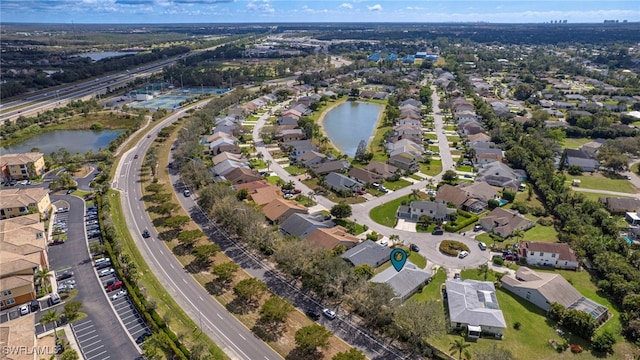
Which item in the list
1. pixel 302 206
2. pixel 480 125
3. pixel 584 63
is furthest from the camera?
pixel 584 63

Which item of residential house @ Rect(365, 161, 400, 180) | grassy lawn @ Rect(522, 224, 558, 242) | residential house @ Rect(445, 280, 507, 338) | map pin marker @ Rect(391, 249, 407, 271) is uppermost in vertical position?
map pin marker @ Rect(391, 249, 407, 271)

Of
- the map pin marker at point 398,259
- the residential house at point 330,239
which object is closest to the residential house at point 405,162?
the residential house at point 330,239

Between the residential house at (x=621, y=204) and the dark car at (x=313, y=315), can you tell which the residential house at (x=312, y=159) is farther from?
the residential house at (x=621, y=204)

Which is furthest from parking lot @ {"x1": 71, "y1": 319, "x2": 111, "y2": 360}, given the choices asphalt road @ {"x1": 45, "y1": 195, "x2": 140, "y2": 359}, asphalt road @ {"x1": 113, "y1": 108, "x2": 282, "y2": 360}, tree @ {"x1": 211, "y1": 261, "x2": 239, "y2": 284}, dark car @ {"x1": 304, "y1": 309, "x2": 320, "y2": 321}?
dark car @ {"x1": 304, "y1": 309, "x2": 320, "y2": 321}

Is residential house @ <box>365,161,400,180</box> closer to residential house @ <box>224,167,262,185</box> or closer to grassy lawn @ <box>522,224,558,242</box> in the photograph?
residential house @ <box>224,167,262,185</box>

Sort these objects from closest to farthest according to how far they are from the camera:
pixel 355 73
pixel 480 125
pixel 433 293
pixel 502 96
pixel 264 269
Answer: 1. pixel 433 293
2. pixel 264 269
3. pixel 480 125
4. pixel 502 96
5. pixel 355 73

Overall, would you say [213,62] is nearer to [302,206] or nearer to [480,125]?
[480,125]

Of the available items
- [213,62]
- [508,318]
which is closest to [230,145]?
[508,318]
